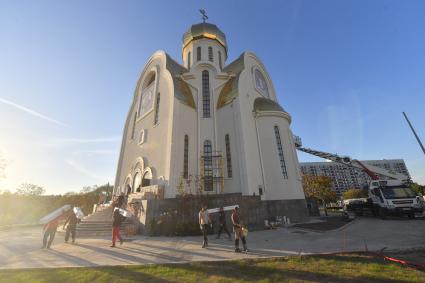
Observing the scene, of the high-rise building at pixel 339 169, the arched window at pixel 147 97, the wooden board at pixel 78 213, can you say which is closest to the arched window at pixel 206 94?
the arched window at pixel 147 97

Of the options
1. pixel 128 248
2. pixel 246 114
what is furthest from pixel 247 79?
pixel 128 248

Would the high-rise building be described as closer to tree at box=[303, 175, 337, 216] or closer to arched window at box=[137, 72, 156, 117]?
tree at box=[303, 175, 337, 216]

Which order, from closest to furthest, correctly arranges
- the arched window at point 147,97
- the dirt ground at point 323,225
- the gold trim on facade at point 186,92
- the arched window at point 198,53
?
the dirt ground at point 323,225 < the gold trim on facade at point 186,92 < the arched window at point 147,97 < the arched window at point 198,53

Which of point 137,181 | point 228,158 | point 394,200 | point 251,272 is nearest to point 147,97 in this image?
point 137,181

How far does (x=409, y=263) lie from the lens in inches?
193

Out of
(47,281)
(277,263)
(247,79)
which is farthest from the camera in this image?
(247,79)

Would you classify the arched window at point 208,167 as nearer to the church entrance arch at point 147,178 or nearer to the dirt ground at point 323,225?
the church entrance arch at point 147,178

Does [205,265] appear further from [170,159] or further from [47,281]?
[170,159]

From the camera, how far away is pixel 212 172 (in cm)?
1736

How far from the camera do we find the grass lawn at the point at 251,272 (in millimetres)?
4516

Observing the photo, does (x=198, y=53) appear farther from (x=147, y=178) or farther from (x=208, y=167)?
(x=147, y=178)

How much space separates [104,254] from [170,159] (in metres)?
9.13

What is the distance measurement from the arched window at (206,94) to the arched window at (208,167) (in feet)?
9.69

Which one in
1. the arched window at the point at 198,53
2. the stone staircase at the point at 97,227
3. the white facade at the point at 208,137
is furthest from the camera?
the arched window at the point at 198,53
